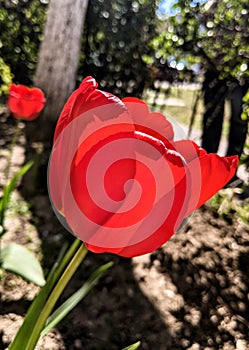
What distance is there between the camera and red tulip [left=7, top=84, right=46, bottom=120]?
1.84 meters

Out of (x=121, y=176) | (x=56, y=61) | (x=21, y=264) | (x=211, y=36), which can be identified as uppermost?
(x=211, y=36)

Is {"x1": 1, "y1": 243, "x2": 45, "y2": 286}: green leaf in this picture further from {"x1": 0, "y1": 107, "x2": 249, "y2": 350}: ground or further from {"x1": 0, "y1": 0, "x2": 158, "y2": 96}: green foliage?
{"x1": 0, "y1": 0, "x2": 158, "y2": 96}: green foliage

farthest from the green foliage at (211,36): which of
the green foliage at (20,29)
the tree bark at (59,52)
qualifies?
the green foliage at (20,29)

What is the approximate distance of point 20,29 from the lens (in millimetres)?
4441

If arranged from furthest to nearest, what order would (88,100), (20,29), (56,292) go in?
(20,29) < (56,292) < (88,100)

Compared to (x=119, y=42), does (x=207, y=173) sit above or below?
above

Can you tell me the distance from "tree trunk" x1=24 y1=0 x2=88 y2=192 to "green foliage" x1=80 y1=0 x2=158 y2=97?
31.5 inches

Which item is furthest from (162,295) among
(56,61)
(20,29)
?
(20,29)

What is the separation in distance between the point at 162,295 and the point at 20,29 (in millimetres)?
3528

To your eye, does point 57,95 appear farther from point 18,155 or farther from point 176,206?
point 176,206

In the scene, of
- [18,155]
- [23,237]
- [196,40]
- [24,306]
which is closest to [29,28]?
[18,155]

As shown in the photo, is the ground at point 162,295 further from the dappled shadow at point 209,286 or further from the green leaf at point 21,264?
the green leaf at point 21,264

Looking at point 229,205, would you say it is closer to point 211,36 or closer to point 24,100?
point 24,100

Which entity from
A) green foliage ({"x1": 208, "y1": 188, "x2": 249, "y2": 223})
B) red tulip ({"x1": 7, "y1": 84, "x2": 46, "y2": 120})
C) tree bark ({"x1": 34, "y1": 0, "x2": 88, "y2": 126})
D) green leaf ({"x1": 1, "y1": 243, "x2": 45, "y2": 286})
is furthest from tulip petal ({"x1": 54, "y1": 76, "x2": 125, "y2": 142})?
tree bark ({"x1": 34, "y1": 0, "x2": 88, "y2": 126})
